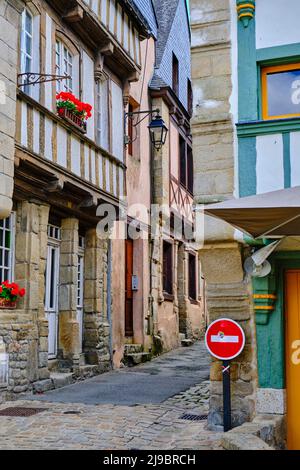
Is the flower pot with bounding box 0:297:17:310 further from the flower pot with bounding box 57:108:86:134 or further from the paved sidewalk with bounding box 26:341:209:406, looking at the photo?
the flower pot with bounding box 57:108:86:134

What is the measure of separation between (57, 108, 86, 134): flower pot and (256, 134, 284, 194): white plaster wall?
388cm

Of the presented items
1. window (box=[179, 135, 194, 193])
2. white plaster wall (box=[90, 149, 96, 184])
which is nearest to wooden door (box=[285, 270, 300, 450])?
white plaster wall (box=[90, 149, 96, 184])

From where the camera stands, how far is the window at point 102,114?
10602mm

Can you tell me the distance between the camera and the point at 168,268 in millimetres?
15414

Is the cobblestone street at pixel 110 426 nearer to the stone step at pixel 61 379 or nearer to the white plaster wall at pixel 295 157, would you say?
the stone step at pixel 61 379

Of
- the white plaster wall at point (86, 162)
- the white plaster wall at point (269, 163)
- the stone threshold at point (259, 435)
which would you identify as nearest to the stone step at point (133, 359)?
the white plaster wall at point (86, 162)

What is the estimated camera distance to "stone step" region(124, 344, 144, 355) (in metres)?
11.9

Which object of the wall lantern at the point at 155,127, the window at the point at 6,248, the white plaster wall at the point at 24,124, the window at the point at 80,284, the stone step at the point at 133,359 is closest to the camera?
the white plaster wall at the point at 24,124

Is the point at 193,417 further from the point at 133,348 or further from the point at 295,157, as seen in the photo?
the point at 133,348

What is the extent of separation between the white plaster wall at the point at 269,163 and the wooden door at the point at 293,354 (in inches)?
32.5

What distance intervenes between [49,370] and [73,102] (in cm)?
399

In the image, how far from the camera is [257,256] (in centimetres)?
539

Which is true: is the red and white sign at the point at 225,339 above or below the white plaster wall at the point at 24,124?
below

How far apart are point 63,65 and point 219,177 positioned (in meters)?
4.55
